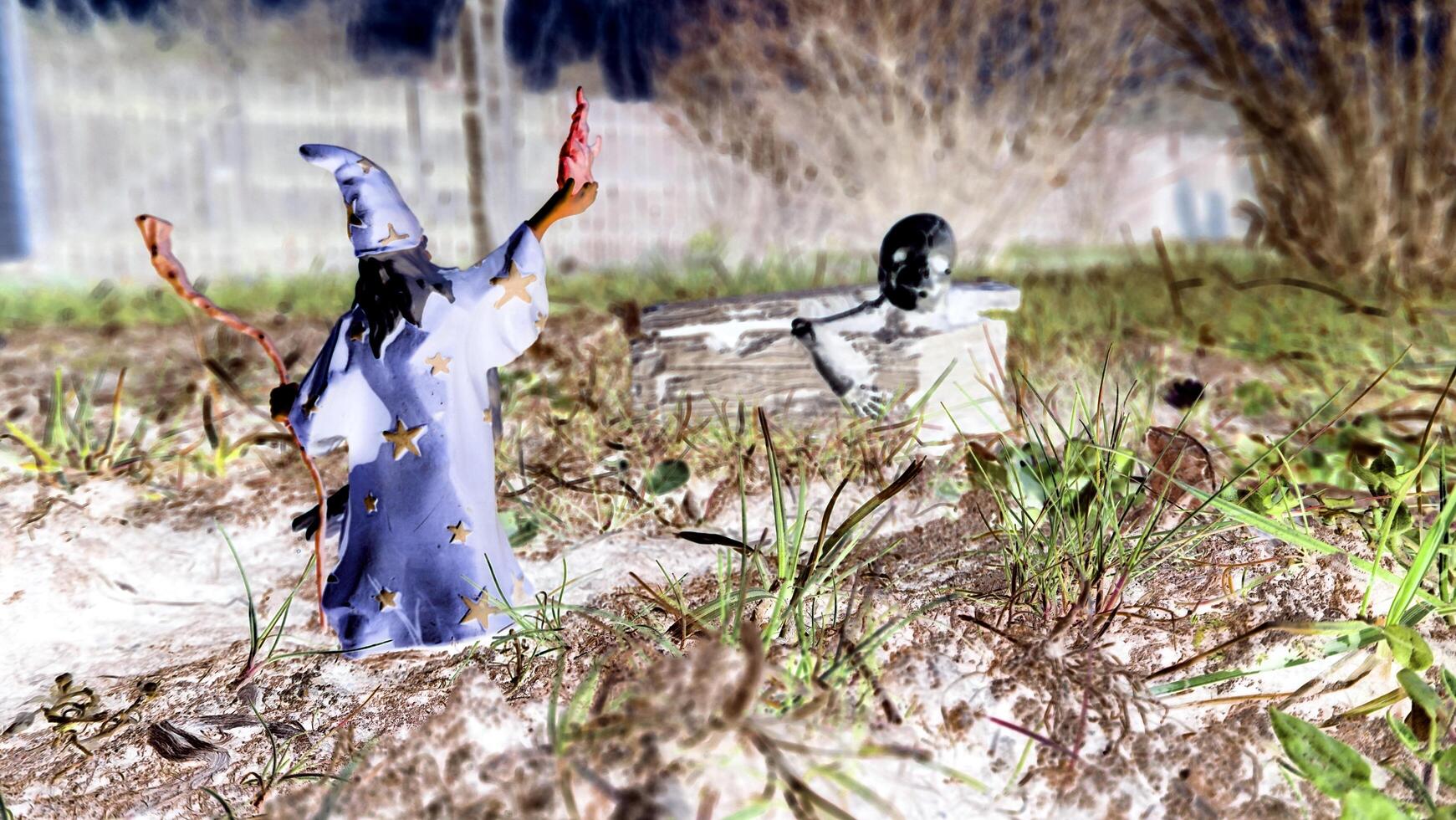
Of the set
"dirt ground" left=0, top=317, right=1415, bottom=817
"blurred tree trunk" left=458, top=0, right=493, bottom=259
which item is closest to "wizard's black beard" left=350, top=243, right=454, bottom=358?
"dirt ground" left=0, top=317, right=1415, bottom=817

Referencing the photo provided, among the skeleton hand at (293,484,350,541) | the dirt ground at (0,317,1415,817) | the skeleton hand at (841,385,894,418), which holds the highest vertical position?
the skeleton hand at (841,385,894,418)

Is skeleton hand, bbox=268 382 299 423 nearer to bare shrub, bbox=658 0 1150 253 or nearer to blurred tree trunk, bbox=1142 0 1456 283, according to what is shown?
blurred tree trunk, bbox=1142 0 1456 283

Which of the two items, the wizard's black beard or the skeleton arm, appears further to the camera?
the skeleton arm

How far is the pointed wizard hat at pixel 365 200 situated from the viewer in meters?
1.42

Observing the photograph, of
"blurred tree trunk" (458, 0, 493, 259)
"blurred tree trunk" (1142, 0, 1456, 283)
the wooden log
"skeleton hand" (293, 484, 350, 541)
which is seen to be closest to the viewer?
"skeleton hand" (293, 484, 350, 541)

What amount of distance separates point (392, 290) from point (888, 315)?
3.96 ft

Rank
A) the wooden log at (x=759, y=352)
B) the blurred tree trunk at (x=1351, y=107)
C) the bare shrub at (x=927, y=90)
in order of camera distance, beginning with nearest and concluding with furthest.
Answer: the wooden log at (x=759, y=352)
the blurred tree trunk at (x=1351, y=107)
the bare shrub at (x=927, y=90)

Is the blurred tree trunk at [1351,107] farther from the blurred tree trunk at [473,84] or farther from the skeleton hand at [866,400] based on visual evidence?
the blurred tree trunk at [473,84]

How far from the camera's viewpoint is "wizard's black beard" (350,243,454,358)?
1452 millimetres

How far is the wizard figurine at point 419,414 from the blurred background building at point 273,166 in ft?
17.1

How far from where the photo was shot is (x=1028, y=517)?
4.92ft

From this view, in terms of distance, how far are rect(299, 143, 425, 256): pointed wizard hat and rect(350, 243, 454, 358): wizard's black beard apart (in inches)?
0.8

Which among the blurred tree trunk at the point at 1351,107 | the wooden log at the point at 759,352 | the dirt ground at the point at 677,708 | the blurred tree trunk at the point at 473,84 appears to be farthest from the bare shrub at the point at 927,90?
the dirt ground at the point at 677,708

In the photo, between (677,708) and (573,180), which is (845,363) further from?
(677,708)
